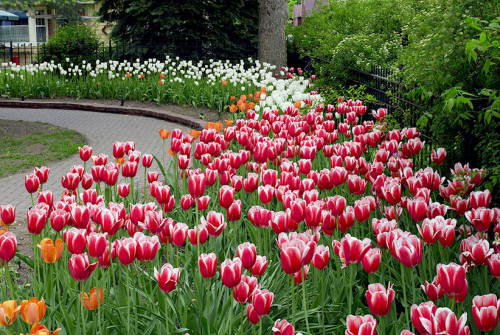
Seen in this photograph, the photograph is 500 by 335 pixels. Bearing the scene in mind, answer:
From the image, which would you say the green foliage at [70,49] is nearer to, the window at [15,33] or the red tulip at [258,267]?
the red tulip at [258,267]

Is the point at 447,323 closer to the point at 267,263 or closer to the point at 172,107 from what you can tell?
the point at 267,263

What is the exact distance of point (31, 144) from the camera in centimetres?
1045

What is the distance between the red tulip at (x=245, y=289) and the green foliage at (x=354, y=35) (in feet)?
18.3

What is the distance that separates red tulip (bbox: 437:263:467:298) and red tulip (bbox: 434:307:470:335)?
1.20ft

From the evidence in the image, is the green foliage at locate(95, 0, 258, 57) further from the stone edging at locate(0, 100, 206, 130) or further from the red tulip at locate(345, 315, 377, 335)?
the red tulip at locate(345, 315, 377, 335)

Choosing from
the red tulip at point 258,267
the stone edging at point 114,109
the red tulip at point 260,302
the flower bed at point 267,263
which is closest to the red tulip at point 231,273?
the flower bed at point 267,263

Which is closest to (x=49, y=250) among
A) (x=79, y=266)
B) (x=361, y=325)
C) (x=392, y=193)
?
(x=79, y=266)

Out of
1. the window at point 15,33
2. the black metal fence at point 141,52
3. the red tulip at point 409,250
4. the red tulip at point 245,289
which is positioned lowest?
the red tulip at point 245,289

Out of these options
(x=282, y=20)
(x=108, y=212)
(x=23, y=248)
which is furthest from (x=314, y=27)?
(x=108, y=212)

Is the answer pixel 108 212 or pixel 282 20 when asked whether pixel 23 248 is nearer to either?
pixel 108 212

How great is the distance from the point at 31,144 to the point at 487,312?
9.84 meters

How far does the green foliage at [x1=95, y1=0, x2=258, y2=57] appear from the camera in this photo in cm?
1819

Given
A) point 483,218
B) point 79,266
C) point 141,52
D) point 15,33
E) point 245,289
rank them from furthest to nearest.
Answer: point 15,33, point 141,52, point 483,218, point 79,266, point 245,289

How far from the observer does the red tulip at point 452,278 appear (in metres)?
2.09
